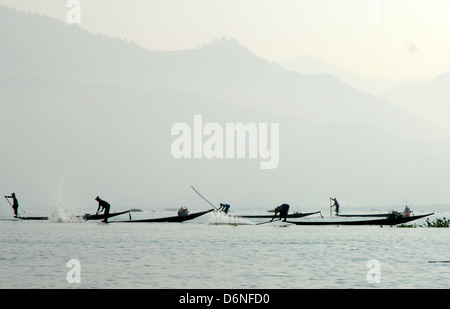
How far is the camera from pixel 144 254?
31.9 meters

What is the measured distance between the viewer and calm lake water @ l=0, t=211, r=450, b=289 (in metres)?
22.8

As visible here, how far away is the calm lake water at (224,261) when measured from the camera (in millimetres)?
22766

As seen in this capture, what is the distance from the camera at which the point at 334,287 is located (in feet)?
71.0

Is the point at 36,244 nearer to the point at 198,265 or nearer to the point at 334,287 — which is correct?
the point at 198,265

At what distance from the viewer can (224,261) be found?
29.1 metres
